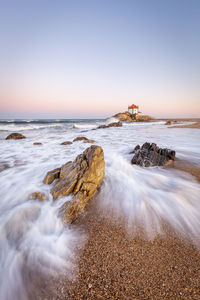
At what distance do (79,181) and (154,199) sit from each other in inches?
62.2

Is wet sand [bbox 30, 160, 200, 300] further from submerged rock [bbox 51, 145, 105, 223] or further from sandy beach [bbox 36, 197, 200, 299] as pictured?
submerged rock [bbox 51, 145, 105, 223]

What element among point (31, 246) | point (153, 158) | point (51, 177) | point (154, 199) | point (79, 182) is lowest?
point (31, 246)

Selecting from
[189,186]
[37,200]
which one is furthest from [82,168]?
[189,186]

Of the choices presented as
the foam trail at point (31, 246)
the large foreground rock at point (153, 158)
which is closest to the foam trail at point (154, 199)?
the large foreground rock at point (153, 158)

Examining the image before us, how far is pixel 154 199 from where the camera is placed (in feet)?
8.39

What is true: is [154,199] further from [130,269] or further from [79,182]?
[79,182]

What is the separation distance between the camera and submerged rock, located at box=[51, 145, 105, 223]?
2.21 m

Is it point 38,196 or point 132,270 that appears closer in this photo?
Result: point 132,270

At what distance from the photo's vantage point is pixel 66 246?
1669 mm

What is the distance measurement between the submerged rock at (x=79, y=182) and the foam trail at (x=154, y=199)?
344 millimetres

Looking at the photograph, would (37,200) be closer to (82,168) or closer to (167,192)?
(82,168)

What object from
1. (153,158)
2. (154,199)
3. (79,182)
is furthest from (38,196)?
(153,158)

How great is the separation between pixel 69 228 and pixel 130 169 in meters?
2.65

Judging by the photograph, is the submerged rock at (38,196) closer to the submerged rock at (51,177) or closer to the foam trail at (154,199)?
the submerged rock at (51,177)
